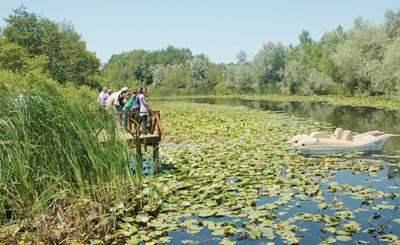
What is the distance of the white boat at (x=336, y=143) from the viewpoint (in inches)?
474

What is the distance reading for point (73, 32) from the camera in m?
59.5

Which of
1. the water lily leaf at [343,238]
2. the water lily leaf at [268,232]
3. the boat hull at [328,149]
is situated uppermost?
the boat hull at [328,149]

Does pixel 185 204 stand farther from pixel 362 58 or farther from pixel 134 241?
pixel 362 58

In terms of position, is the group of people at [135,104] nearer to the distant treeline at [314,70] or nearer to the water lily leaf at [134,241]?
the water lily leaf at [134,241]

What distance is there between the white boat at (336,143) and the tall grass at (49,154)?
6.84 m

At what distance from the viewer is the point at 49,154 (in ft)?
21.7

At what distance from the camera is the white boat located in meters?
12.0

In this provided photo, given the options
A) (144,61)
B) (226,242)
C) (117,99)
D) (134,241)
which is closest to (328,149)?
(226,242)

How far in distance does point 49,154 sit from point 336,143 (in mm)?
8918

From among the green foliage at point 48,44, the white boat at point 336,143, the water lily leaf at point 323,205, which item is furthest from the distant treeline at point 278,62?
the water lily leaf at point 323,205

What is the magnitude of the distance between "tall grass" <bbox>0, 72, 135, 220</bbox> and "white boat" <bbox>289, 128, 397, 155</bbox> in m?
6.84

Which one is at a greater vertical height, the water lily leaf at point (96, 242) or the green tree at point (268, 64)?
the green tree at point (268, 64)

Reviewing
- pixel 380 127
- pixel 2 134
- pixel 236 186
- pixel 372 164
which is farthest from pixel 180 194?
pixel 380 127

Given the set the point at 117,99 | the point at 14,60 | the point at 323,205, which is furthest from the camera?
the point at 14,60
